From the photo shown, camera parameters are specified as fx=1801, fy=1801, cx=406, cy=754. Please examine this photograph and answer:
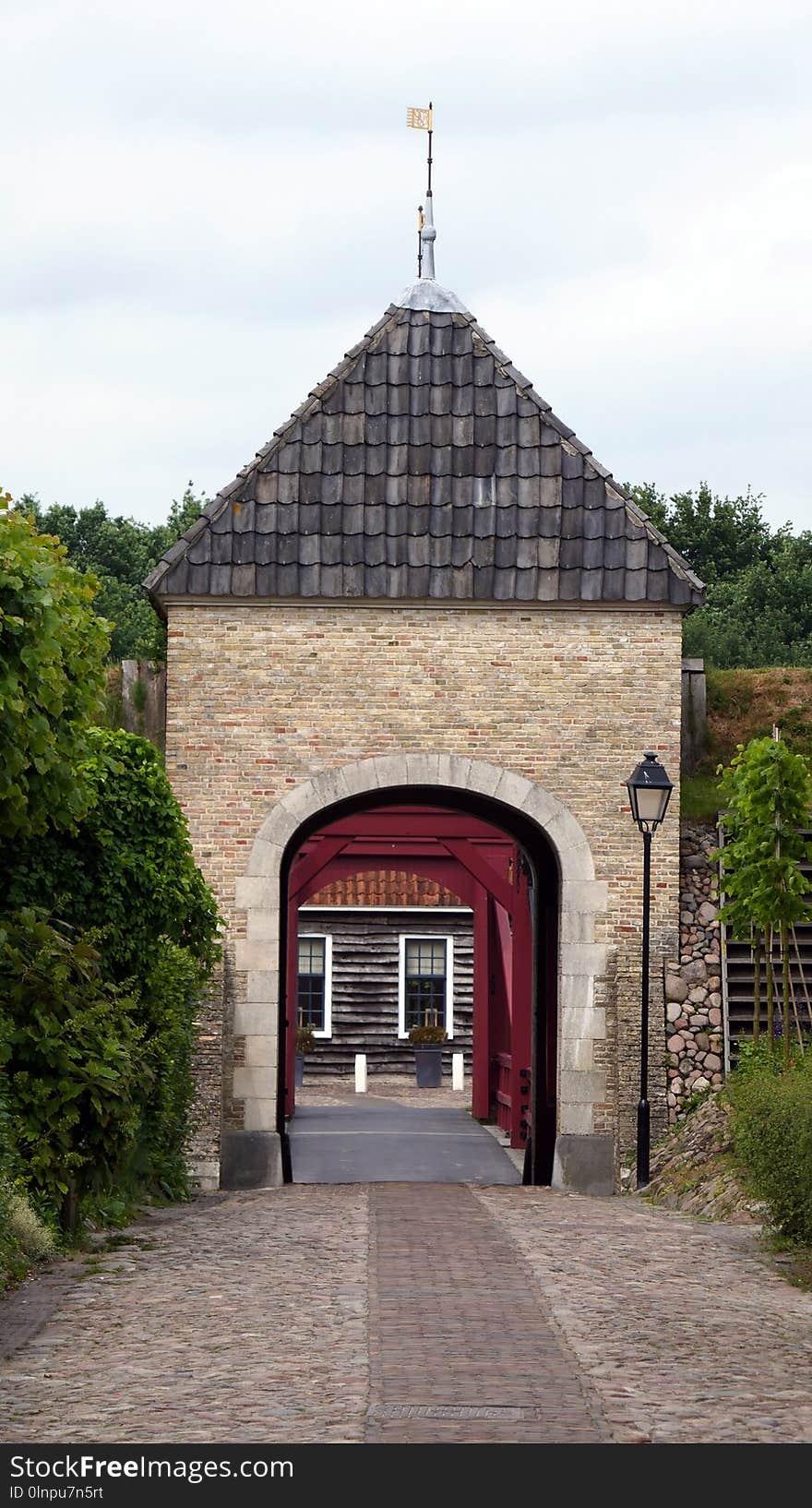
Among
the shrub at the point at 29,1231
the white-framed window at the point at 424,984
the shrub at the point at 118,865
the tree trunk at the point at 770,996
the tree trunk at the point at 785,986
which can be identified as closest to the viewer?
the shrub at the point at 29,1231

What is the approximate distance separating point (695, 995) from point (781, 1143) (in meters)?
6.38

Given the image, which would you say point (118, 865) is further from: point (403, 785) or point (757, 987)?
point (757, 987)

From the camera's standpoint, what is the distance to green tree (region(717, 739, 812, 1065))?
48.1 ft

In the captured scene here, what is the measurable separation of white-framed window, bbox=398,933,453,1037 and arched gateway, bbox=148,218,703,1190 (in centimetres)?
1808

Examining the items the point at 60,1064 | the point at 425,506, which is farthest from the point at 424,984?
the point at 60,1064

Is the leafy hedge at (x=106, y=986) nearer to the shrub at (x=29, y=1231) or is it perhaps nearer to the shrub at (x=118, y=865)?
the shrub at (x=118, y=865)

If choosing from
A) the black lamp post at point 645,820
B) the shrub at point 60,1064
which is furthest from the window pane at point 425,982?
the shrub at point 60,1064

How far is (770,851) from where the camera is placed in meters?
14.8

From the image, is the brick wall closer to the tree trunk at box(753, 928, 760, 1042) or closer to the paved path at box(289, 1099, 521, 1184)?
the tree trunk at box(753, 928, 760, 1042)

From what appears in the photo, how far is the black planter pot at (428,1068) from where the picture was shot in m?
31.6

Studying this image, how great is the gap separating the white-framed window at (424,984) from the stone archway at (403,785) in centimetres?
1813

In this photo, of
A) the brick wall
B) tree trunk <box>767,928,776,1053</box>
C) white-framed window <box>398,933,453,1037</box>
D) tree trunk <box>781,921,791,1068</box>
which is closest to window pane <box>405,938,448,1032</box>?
white-framed window <box>398,933,453,1037</box>

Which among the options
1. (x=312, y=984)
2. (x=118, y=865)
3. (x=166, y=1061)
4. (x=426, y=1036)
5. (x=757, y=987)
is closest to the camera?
(x=118, y=865)
